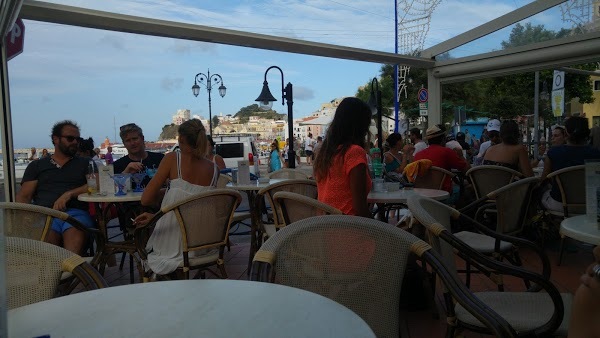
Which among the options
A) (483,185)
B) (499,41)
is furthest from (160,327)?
(499,41)

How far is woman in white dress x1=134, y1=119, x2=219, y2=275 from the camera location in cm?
279

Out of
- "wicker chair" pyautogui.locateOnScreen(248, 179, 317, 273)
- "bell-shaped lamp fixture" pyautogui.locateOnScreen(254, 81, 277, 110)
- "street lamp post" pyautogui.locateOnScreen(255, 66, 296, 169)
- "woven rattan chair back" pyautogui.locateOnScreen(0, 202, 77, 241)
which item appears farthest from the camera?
"bell-shaped lamp fixture" pyautogui.locateOnScreen(254, 81, 277, 110)

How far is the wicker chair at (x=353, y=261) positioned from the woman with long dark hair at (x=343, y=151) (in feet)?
3.17

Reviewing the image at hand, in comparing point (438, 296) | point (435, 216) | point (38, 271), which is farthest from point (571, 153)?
point (38, 271)

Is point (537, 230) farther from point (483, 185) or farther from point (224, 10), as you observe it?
point (224, 10)

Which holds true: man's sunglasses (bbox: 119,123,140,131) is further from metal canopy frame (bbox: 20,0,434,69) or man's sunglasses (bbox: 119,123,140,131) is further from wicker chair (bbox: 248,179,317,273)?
wicker chair (bbox: 248,179,317,273)

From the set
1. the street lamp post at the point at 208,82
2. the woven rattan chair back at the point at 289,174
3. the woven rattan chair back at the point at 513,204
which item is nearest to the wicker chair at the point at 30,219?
the woven rattan chair back at the point at 513,204

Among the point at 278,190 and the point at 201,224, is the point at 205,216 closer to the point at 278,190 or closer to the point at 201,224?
the point at 201,224

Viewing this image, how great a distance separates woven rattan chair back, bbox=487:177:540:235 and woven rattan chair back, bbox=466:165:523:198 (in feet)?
3.54

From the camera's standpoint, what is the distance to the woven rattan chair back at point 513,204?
2.78m

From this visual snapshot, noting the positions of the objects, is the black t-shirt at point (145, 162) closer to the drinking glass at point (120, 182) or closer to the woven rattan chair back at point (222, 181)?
the woven rattan chair back at point (222, 181)

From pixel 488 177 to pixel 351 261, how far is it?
308 centimetres

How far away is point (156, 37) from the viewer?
484cm

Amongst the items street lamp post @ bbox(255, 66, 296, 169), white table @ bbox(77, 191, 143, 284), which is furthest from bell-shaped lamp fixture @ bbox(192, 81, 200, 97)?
white table @ bbox(77, 191, 143, 284)
